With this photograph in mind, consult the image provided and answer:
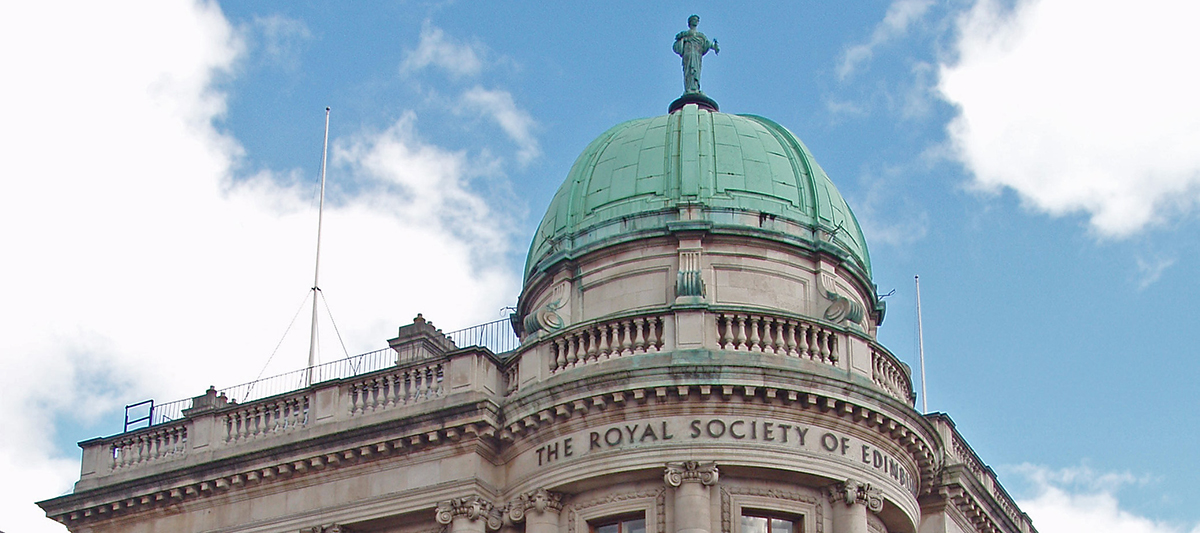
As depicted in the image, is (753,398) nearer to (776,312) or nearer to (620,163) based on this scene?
(776,312)

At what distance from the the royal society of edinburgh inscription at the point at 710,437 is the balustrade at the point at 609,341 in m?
1.75

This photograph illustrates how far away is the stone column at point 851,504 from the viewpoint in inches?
1309

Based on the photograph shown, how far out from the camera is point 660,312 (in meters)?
34.7

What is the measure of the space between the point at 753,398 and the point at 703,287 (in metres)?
3.56

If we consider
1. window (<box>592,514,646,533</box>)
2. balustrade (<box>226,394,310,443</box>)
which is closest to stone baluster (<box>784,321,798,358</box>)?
window (<box>592,514,646,533</box>)

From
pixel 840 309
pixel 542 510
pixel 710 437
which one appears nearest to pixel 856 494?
pixel 710 437

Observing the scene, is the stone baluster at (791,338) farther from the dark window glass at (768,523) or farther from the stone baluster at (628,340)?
the dark window glass at (768,523)

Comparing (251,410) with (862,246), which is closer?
(251,410)

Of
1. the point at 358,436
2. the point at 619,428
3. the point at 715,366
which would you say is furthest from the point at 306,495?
the point at 715,366

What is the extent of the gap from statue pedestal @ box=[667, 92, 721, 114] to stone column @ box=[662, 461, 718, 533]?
12.8m

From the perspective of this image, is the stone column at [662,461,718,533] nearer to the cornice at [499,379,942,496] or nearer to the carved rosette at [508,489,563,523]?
the cornice at [499,379,942,496]

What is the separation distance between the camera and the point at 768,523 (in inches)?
1315

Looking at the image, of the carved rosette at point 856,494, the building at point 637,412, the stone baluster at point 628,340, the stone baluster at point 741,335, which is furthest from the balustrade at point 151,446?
the carved rosette at point 856,494

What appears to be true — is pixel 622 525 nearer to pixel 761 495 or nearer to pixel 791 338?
pixel 761 495
